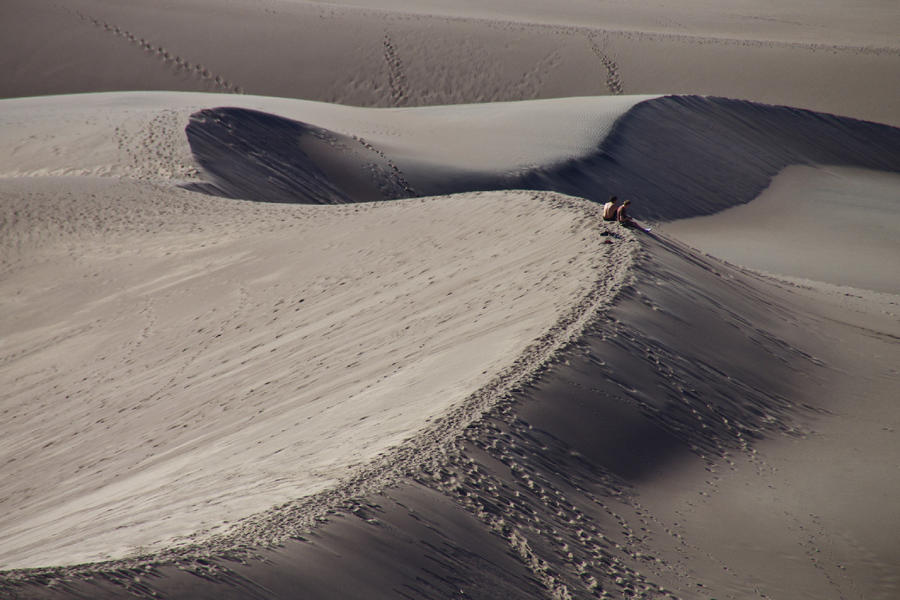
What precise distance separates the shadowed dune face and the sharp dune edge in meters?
0.12

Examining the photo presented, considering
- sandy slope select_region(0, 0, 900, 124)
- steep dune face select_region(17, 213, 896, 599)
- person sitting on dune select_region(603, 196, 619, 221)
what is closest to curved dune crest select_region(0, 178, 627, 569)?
person sitting on dune select_region(603, 196, 619, 221)

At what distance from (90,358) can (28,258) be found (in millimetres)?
4136

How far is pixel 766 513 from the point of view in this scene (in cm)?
714

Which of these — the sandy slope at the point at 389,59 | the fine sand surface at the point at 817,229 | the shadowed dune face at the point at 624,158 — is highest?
the sandy slope at the point at 389,59

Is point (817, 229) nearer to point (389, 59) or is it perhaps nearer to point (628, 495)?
point (628, 495)

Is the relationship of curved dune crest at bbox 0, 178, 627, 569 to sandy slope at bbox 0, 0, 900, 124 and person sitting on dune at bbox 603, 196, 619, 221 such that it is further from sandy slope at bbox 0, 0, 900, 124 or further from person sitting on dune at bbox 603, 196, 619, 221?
sandy slope at bbox 0, 0, 900, 124

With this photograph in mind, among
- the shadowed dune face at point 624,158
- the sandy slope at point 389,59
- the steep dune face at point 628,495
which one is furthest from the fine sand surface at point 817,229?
the steep dune face at point 628,495

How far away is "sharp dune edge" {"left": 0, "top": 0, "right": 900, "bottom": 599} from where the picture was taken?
5.69 metres

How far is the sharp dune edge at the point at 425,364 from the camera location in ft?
18.7

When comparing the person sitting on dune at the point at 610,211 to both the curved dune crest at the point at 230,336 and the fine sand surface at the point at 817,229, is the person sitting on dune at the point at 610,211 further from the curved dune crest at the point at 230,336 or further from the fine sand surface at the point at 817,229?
the fine sand surface at the point at 817,229

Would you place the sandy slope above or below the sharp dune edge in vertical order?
above

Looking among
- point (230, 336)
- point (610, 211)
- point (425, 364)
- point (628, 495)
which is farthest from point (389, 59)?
point (628, 495)

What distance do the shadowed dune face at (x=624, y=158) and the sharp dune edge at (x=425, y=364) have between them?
0.12 m

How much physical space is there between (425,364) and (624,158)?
16389mm
